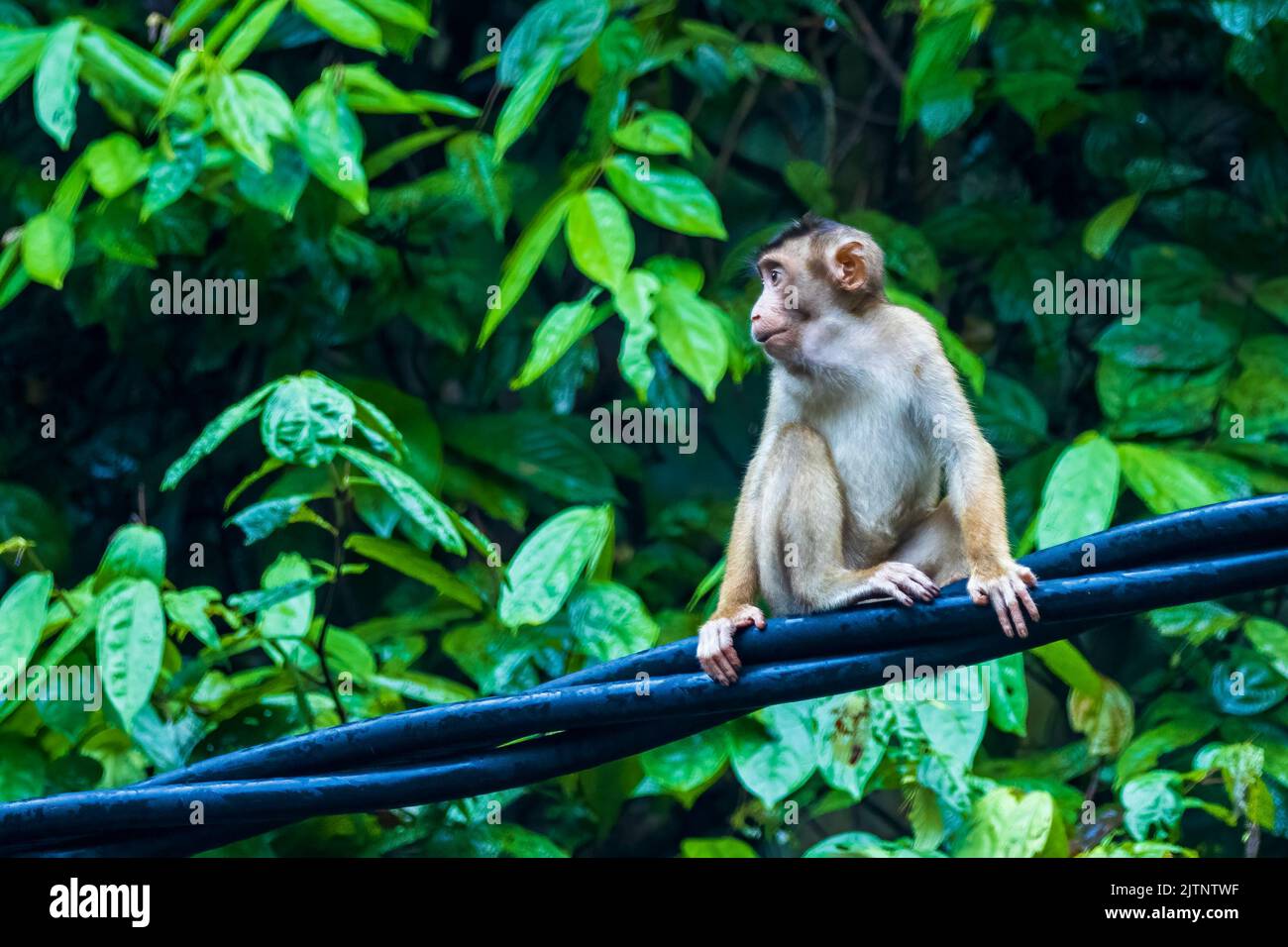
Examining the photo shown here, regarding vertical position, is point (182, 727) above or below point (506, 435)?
below

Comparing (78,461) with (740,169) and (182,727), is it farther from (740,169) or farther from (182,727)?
(740,169)

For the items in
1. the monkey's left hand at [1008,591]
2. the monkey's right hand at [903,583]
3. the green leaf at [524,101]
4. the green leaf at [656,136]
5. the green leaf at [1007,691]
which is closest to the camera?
the monkey's left hand at [1008,591]

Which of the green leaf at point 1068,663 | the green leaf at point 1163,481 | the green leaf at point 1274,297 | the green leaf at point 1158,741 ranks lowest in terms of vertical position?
the green leaf at point 1158,741

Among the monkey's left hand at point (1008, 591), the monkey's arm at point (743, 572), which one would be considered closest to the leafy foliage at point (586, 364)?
the monkey's arm at point (743, 572)

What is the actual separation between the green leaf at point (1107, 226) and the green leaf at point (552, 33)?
6.17ft

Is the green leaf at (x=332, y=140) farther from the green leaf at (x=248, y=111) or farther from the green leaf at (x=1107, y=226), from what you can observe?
the green leaf at (x=1107, y=226)

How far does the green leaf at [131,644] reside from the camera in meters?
3.86

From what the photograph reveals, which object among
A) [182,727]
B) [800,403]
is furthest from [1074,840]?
[182,727]

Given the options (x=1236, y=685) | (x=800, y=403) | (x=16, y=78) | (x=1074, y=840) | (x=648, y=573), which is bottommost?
(x=1074, y=840)

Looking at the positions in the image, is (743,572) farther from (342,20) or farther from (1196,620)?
(342,20)

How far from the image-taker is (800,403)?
4.29 m

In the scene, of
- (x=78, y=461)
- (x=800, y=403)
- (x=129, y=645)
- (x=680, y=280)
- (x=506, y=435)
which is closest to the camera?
(x=129, y=645)

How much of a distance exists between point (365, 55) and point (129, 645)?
3.50 m

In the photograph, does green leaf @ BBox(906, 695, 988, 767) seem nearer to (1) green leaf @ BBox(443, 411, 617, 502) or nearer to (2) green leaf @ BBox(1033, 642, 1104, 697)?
(2) green leaf @ BBox(1033, 642, 1104, 697)
